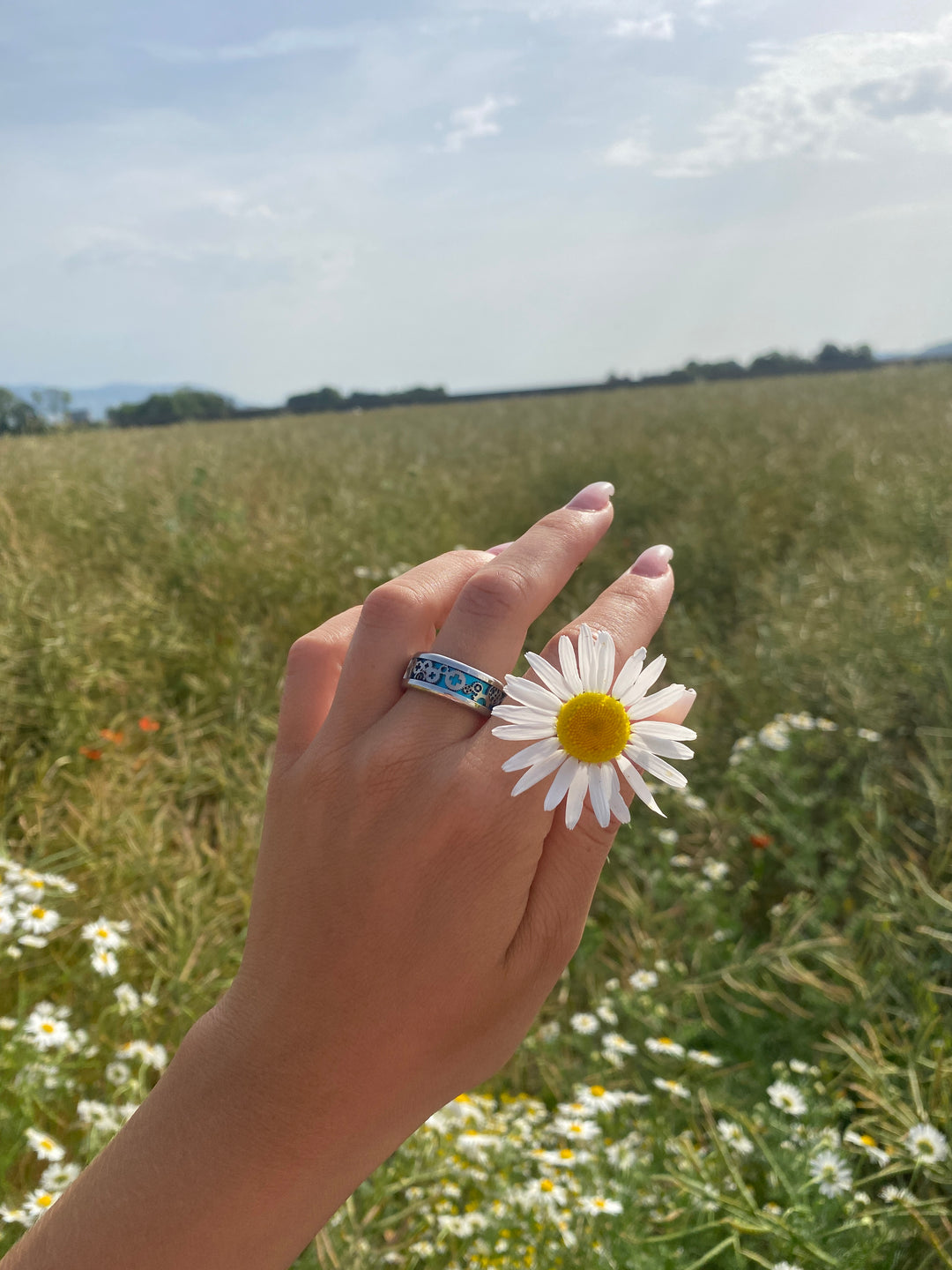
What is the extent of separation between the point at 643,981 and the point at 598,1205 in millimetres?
915

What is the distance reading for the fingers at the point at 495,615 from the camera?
95 centimetres

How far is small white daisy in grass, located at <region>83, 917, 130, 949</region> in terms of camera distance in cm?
200

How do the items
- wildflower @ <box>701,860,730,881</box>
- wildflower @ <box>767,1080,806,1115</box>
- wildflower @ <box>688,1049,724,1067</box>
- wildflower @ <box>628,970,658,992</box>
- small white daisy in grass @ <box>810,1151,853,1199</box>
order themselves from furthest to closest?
wildflower @ <box>701,860,730,881</box>, wildflower @ <box>628,970,658,992</box>, wildflower @ <box>688,1049,724,1067</box>, wildflower @ <box>767,1080,806,1115</box>, small white daisy in grass @ <box>810,1151,853,1199</box>

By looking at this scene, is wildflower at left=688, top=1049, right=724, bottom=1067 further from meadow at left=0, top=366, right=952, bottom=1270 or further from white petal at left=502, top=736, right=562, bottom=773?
white petal at left=502, top=736, right=562, bottom=773

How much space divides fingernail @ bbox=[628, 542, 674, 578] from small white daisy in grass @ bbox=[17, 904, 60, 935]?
64.1 inches

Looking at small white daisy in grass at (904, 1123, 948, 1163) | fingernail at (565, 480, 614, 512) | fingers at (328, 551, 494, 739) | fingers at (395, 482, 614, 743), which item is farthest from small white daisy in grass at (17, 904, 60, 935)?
small white daisy in grass at (904, 1123, 948, 1163)

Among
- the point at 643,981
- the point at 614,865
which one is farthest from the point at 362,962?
the point at 614,865

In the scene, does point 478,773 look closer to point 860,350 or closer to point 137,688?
point 137,688

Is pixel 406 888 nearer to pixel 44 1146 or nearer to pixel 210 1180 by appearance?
pixel 210 1180

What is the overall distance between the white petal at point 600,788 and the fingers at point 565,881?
201mm

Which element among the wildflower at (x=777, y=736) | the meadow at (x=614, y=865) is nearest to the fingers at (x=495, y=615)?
the meadow at (x=614, y=865)

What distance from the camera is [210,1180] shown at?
0.79m

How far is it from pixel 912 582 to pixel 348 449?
5981 mm

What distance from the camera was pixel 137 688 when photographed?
3.65m
